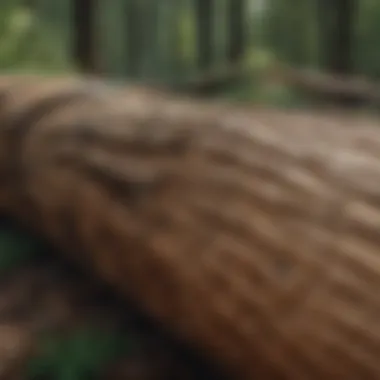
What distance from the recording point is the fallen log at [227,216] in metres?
0.89

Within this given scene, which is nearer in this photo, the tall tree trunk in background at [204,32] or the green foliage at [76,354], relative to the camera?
the green foliage at [76,354]

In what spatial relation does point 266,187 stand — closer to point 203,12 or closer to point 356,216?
point 356,216

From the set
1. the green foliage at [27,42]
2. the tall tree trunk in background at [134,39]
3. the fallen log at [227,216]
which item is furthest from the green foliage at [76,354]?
the tall tree trunk in background at [134,39]

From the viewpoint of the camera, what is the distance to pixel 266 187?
975 mm

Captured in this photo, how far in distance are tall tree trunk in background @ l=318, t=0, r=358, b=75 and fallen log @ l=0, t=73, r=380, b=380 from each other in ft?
1.75

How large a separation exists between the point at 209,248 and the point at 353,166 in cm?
20

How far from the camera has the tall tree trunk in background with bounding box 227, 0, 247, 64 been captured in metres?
1.74

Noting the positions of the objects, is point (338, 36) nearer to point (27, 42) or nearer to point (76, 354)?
point (27, 42)

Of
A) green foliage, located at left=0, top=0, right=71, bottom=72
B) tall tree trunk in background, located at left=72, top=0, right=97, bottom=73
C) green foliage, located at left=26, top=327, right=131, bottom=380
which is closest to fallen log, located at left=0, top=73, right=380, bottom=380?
green foliage, located at left=26, top=327, right=131, bottom=380

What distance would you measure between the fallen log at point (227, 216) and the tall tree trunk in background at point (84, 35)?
49 cm

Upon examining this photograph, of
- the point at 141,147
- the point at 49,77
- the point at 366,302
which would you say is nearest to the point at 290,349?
the point at 366,302

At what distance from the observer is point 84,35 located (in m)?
1.75

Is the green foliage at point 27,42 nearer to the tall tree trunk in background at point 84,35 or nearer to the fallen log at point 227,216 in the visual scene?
the tall tree trunk in background at point 84,35

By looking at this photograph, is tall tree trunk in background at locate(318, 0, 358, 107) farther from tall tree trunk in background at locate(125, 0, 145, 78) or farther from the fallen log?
the fallen log
